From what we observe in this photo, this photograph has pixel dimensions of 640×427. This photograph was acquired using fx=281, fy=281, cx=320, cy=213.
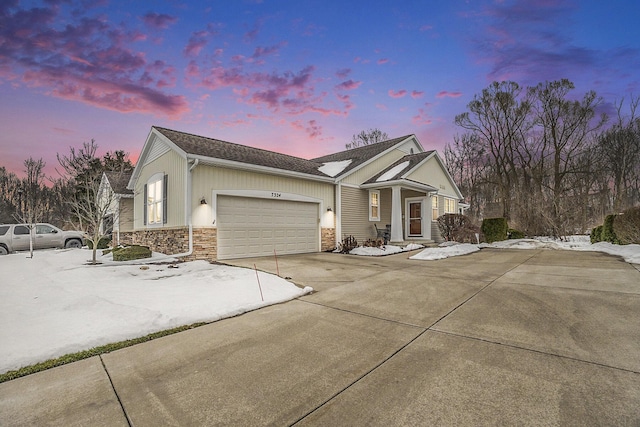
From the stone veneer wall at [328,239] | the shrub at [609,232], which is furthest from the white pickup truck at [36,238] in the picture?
the shrub at [609,232]

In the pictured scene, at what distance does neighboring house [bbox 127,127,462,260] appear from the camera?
9398 mm

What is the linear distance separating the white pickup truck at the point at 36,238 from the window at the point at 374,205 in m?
15.9

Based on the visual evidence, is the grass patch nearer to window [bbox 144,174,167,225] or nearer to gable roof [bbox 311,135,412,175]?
window [bbox 144,174,167,225]

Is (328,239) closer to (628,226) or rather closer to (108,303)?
(108,303)

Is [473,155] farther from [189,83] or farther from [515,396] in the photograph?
[515,396]

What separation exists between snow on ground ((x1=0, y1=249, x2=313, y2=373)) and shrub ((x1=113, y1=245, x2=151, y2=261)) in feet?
5.97

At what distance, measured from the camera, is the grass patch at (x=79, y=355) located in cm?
256

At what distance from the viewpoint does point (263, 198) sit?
35.1 ft

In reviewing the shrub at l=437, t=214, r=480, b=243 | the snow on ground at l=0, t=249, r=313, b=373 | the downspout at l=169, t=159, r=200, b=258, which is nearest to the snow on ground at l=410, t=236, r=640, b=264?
the shrub at l=437, t=214, r=480, b=243

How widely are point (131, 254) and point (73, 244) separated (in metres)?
10.4

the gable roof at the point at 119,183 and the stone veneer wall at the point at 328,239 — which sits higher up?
the gable roof at the point at 119,183

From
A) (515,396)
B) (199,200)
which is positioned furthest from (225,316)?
(199,200)

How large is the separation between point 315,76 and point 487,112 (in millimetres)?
17565

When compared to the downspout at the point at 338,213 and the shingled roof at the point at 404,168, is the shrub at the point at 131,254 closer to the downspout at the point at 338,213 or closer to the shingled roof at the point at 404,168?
the downspout at the point at 338,213
